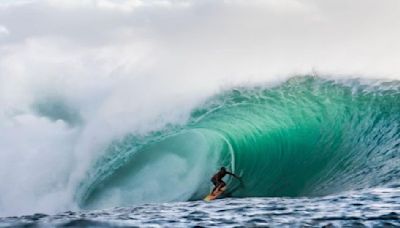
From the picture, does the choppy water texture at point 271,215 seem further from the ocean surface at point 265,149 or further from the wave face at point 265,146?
the wave face at point 265,146

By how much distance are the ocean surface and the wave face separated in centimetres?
3

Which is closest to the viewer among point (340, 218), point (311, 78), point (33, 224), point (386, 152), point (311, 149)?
point (33, 224)

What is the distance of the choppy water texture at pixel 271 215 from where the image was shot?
6992 mm

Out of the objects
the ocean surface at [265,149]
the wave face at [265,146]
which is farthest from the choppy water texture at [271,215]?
the wave face at [265,146]

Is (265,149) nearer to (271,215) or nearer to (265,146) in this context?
(265,146)

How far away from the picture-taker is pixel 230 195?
13664 millimetres

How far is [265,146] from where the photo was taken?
16.8 metres

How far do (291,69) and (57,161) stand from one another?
7048mm

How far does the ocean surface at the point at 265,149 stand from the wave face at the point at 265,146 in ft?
0.09

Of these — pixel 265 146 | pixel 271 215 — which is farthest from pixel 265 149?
pixel 271 215

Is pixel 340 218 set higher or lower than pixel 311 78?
lower

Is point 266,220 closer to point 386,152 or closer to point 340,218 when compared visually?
point 340,218

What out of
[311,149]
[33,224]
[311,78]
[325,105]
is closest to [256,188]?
[311,149]

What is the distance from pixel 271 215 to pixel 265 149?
884cm
